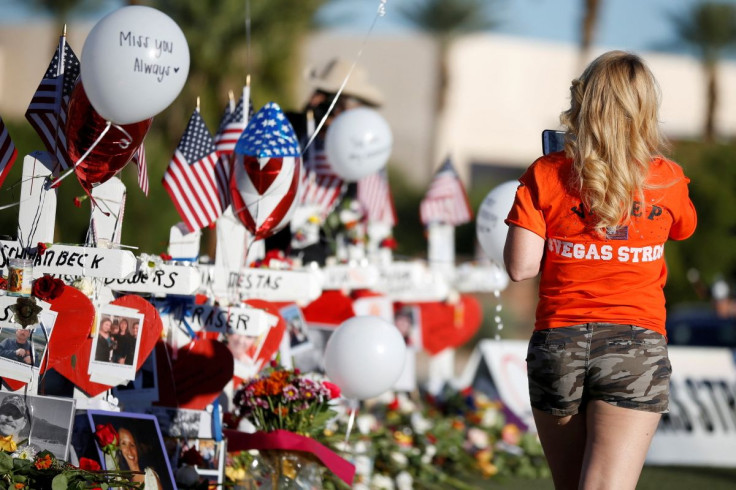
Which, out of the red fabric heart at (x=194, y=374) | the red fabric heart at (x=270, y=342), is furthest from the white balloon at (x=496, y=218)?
the red fabric heart at (x=194, y=374)

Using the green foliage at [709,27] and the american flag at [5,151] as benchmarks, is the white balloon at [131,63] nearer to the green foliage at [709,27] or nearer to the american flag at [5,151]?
the american flag at [5,151]

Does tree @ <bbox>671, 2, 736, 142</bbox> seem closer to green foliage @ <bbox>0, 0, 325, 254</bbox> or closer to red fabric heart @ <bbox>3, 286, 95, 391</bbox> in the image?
green foliage @ <bbox>0, 0, 325, 254</bbox>

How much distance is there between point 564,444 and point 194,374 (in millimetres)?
2286

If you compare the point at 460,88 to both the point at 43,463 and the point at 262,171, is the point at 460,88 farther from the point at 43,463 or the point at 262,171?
the point at 43,463

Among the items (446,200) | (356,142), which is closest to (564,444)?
(356,142)

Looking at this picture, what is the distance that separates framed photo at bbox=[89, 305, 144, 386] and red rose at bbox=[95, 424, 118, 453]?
0.80 feet

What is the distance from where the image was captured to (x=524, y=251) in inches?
130

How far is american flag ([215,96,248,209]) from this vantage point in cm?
559

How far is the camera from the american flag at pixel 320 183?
7594 mm

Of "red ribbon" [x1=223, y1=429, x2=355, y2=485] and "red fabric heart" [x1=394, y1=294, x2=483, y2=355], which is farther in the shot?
"red fabric heart" [x1=394, y1=294, x2=483, y2=355]

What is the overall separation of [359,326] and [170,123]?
1349 cm

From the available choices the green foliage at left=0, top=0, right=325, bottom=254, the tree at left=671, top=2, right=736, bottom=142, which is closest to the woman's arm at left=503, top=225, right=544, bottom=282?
the green foliage at left=0, top=0, right=325, bottom=254

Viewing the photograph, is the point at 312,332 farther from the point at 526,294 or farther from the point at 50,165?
the point at 526,294

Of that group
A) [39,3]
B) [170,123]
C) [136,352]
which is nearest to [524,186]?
[136,352]
